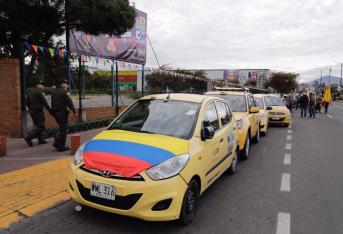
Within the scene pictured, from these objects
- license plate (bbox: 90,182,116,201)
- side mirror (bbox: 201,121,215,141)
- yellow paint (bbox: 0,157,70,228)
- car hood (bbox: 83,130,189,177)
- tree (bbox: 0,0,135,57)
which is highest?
tree (bbox: 0,0,135,57)

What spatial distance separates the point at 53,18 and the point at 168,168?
893 centimetres

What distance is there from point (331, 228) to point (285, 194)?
1.36 m

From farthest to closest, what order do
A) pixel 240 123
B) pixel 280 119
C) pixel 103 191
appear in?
pixel 280 119 < pixel 240 123 < pixel 103 191

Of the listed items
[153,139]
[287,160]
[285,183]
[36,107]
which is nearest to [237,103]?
[287,160]

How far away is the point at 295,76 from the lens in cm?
6894

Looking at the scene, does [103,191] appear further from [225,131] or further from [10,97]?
[10,97]

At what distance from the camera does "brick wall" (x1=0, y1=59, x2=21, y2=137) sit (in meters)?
9.31

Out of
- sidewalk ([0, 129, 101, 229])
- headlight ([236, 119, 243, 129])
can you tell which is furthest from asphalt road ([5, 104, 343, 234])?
headlight ([236, 119, 243, 129])

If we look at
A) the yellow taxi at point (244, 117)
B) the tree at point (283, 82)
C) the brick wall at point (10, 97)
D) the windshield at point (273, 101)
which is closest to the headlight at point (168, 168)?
the yellow taxi at point (244, 117)

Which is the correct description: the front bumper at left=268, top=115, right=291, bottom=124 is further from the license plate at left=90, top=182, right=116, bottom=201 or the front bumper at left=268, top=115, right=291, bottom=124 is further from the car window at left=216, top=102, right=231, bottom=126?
the license plate at left=90, top=182, right=116, bottom=201

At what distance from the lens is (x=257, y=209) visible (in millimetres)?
4965

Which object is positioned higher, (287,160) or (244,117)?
(244,117)

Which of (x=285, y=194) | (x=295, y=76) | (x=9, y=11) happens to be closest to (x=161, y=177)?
(x=285, y=194)

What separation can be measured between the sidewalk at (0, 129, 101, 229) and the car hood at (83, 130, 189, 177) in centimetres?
120
